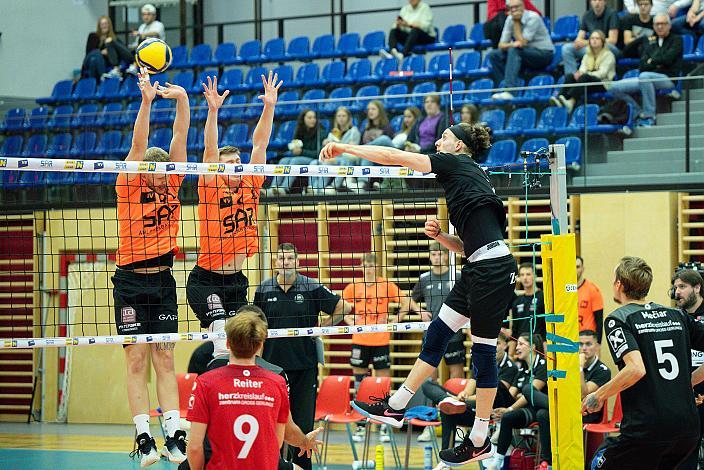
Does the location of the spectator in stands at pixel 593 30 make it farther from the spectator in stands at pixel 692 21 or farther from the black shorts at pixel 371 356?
the black shorts at pixel 371 356

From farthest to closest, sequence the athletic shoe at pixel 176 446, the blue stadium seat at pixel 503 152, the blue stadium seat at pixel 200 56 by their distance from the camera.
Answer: the blue stadium seat at pixel 200 56 < the blue stadium seat at pixel 503 152 < the athletic shoe at pixel 176 446

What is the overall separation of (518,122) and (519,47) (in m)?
2.50

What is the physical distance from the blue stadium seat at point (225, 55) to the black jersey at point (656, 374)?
14794 millimetres

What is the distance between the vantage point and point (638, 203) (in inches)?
556

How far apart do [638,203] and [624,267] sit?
7043 mm

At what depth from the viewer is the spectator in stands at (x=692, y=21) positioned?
52.6 feet

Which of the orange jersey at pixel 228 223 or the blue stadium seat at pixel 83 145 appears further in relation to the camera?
the blue stadium seat at pixel 83 145

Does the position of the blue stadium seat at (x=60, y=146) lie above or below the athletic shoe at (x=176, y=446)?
above

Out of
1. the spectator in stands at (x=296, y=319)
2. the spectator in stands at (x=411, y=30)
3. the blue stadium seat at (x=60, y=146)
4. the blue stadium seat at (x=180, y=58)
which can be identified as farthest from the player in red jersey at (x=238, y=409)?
the blue stadium seat at (x=180, y=58)

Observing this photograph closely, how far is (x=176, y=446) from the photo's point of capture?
8227mm

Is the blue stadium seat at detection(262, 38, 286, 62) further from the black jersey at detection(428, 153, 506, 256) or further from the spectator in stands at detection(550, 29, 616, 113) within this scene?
the black jersey at detection(428, 153, 506, 256)

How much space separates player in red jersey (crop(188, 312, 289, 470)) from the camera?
19.4 ft

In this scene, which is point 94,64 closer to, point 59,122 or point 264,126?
point 59,122

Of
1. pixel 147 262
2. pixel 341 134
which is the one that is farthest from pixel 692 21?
pixel 147 262
